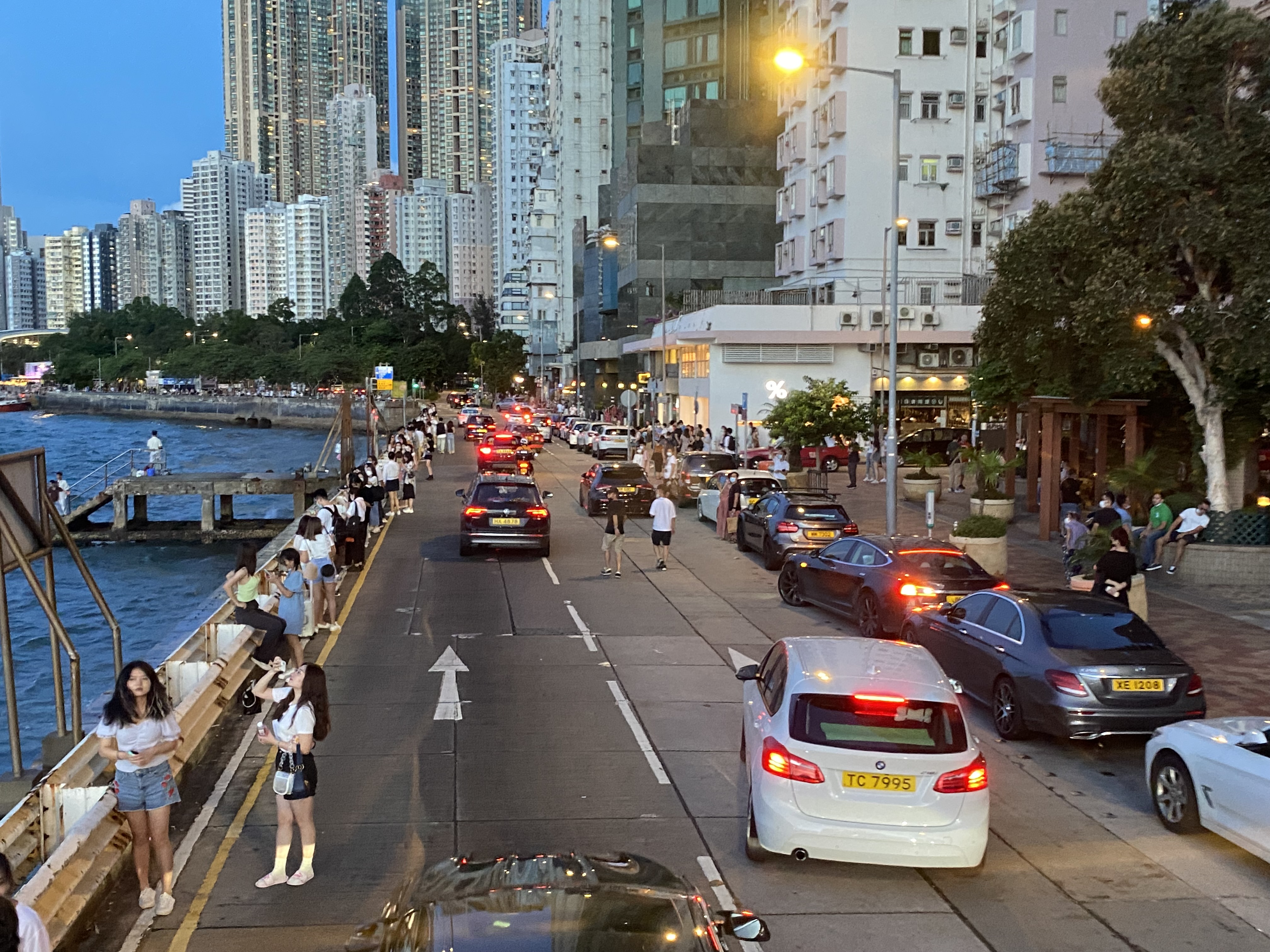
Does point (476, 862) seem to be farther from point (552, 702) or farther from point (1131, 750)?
point (1131, 750)

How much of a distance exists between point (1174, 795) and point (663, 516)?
1462 centimetres

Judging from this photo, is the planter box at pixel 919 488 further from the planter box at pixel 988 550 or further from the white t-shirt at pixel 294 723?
the white t-shirt at pixel 294 723

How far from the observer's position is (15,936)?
189 inches

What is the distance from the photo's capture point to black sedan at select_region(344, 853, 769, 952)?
4.66m

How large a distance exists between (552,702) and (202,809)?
4242 mm

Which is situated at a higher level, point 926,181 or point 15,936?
point 926,181

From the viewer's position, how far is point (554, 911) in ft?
15.7

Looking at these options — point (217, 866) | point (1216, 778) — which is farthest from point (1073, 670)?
point (217, 866)

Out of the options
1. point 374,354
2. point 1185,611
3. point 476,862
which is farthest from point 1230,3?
point 374,354

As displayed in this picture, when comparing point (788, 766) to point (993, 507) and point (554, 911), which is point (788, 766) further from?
point (993, 507)

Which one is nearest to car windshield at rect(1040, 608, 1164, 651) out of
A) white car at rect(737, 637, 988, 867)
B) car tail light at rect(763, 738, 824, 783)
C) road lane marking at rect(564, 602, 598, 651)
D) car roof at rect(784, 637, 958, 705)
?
car roof at rect(784, 637, 958, 705)

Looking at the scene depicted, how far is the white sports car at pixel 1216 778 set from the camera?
841 centimetres

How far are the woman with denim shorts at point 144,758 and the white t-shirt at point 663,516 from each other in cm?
1596

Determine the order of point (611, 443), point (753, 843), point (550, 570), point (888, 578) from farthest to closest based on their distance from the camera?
point (611, 443) < point (550, 570) < point (888, 578) < point (753, 843)
